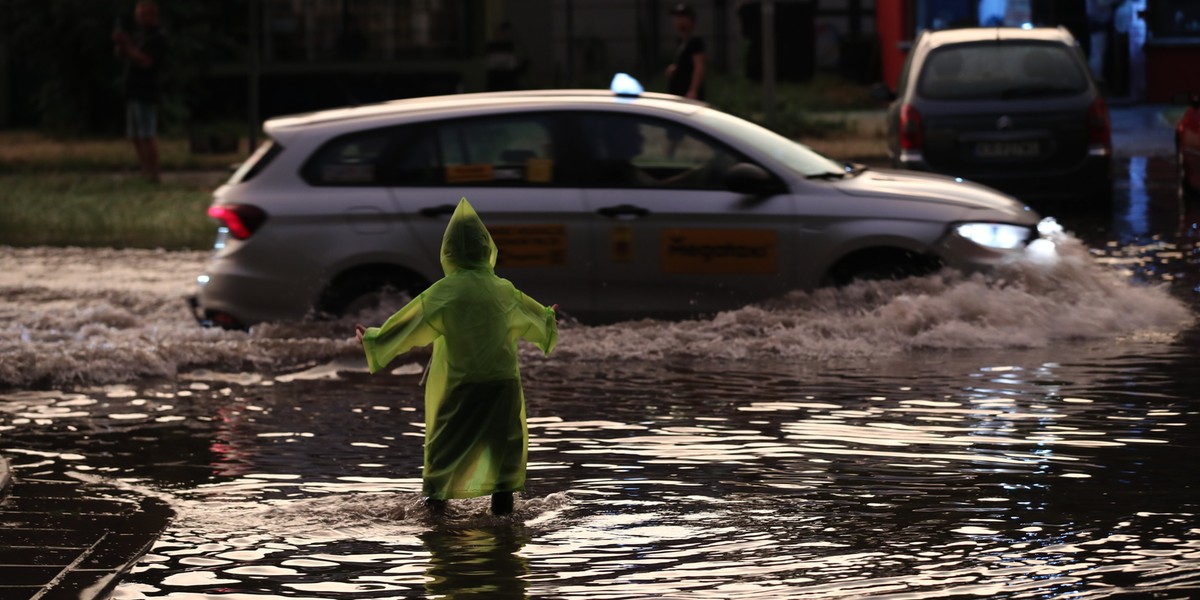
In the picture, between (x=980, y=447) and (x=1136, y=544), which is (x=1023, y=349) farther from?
(x=1136, y=544)

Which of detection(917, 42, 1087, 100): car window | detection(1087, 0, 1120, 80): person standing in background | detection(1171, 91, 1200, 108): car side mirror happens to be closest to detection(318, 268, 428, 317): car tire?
detection(917, 42, 1087, 100): car window

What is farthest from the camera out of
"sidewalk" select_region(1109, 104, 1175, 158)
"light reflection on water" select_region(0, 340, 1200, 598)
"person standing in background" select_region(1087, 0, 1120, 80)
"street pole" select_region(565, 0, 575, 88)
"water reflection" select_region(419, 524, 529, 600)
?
"street pole" select_region(565, 0, 575, 88)

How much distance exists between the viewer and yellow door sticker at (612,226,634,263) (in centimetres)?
1160

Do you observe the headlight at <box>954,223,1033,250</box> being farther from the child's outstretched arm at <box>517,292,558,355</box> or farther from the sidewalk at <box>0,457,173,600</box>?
the sidewalk at <box>0,457,173,600</box>

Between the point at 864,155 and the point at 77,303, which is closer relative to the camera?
the point at 77,303

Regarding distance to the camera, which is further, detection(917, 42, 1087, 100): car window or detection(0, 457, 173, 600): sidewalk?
detection(917, 42, 1087, 100): car window

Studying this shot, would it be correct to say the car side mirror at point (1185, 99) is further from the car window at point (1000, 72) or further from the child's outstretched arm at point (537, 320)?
the child's outstretched arm at point (537, 320)

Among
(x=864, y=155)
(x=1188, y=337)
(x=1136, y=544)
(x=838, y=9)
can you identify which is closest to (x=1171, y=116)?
(x=864, y=155)

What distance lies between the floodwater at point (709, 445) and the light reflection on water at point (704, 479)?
2cm

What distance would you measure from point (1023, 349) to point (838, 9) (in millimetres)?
30598

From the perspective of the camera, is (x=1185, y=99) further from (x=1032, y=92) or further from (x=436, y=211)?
(x=436, y=211)

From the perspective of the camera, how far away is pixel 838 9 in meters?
41.2

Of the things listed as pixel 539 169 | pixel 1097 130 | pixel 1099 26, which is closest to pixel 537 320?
pixel 539 169

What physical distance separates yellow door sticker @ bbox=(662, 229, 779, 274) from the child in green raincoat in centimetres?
405
